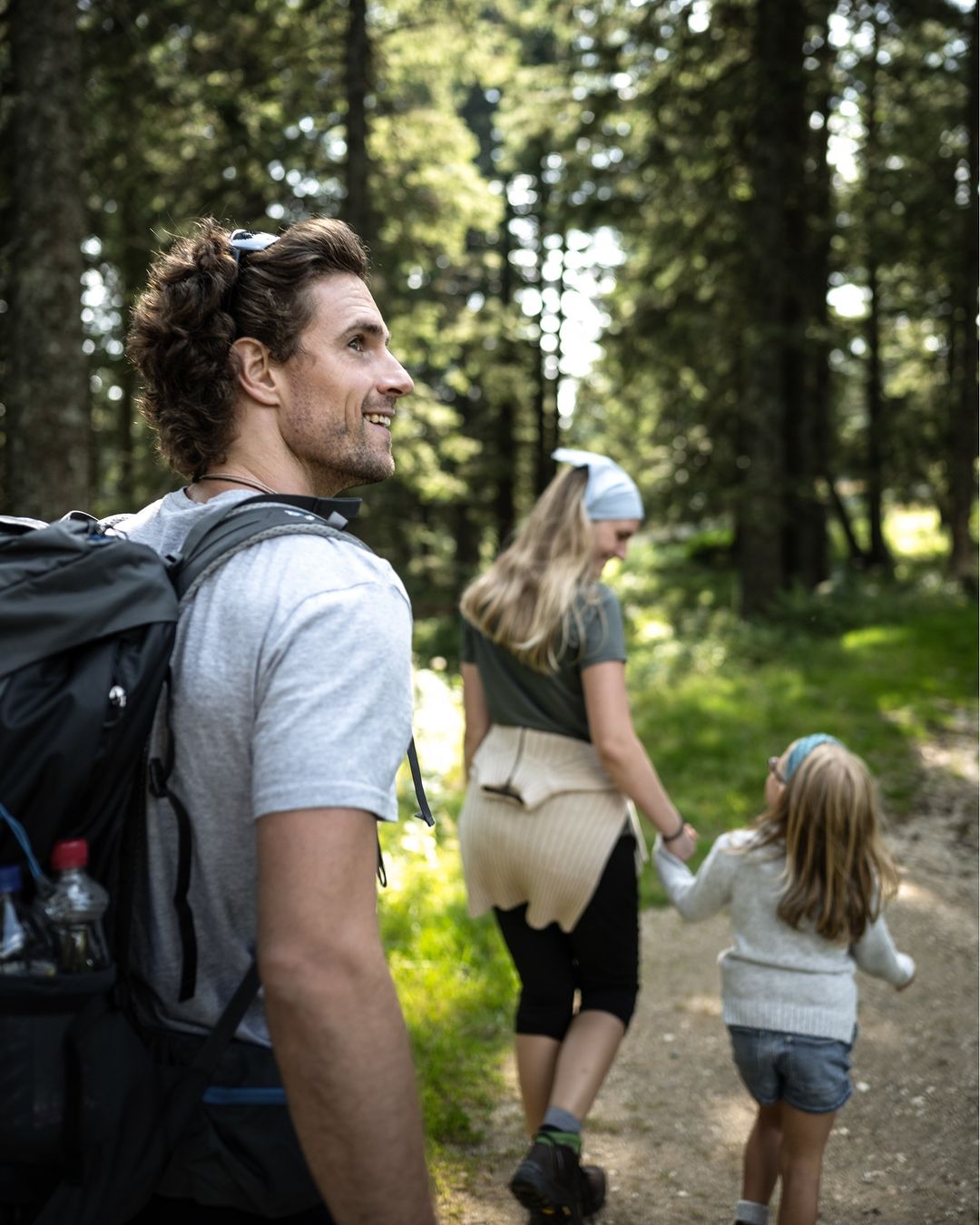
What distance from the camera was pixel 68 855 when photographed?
4.76ft

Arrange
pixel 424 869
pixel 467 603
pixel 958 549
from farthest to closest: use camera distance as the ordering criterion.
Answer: pixel 958 549 → pixel 424 869 → pixel 467 603

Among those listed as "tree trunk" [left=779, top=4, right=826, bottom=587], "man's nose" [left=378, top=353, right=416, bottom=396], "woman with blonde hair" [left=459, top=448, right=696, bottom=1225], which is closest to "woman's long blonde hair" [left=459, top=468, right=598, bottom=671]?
"woman with blonde hair" [left=459, top=448, right=696, bottom=1225]

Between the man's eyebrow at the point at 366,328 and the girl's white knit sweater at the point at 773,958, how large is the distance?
2.35m

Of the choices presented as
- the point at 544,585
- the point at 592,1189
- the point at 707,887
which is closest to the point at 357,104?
the point at 544,585

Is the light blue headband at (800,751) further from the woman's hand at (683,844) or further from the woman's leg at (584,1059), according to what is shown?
the woman's leg at (584,1059)

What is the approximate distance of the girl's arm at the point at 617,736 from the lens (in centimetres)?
373

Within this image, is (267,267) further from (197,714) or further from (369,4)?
(369,4)

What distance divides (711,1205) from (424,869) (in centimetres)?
292

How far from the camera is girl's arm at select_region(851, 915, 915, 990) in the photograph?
3.61 metres

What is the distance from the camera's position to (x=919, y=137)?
656 inches

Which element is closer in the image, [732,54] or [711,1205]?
[711,1205]

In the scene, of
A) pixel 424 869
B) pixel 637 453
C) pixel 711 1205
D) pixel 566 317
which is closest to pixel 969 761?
pixel 424 869

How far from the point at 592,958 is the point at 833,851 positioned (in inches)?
36.5

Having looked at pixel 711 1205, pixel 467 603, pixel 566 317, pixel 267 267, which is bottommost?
pixel 711 1205
